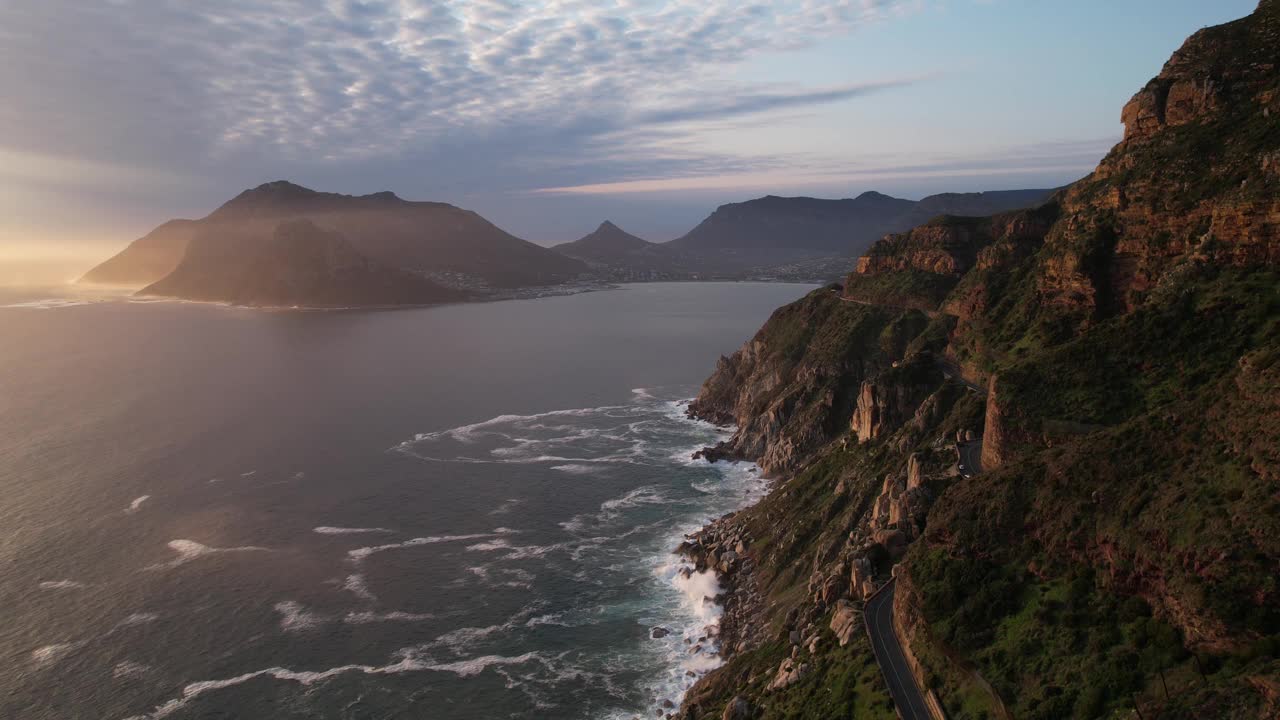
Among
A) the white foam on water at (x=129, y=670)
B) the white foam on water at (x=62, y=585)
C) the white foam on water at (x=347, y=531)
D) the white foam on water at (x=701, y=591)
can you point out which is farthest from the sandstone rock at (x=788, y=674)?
the white foam on water at (x=62, y=585)

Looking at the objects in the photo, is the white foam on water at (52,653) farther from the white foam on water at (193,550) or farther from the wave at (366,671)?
the white foam on water at (193,550)

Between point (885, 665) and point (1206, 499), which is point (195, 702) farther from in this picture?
point (1206, 499)

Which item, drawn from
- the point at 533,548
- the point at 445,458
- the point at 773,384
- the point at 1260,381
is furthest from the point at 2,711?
the point at 773,384

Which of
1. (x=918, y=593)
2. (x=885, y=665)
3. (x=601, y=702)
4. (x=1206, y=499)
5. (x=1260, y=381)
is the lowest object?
(x=601, y=702)

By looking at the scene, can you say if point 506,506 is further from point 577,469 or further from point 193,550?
point 193,550

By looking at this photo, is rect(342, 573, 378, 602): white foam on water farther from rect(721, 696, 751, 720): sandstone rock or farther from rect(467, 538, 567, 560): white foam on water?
rect(721, 696, 751, 720): sandstone rock

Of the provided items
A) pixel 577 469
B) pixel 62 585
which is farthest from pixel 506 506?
pixel 62 585

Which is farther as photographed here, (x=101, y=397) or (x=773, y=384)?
(x=101, y=397)
